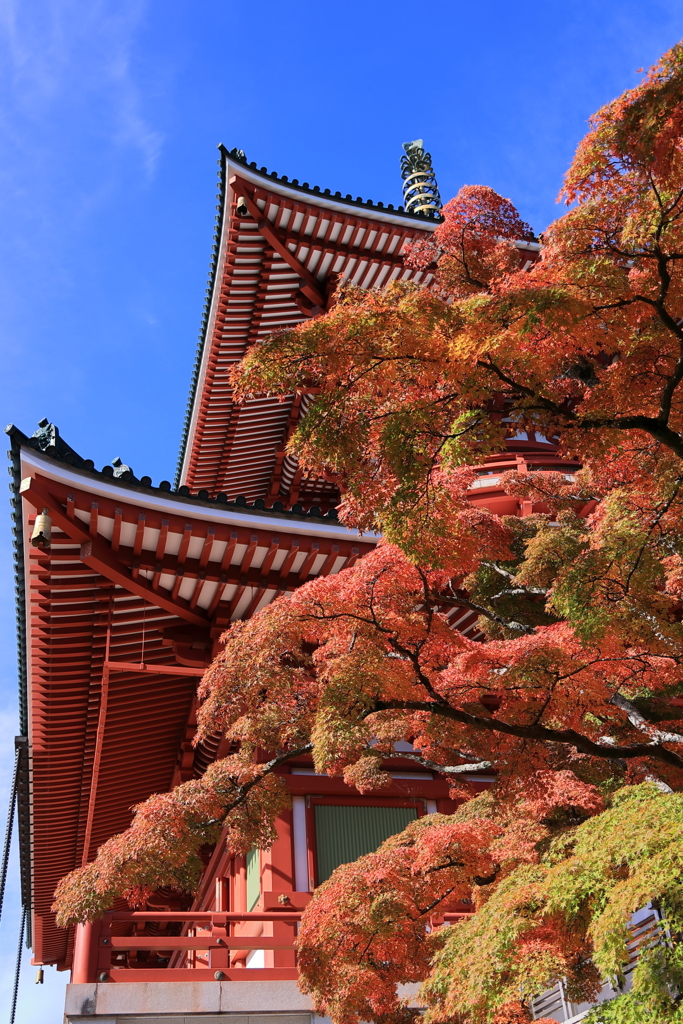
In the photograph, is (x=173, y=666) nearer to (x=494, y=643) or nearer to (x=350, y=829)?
(x=350, y=829)

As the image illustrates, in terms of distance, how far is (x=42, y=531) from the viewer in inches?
377

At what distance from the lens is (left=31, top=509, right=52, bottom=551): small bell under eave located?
9578 millimetres

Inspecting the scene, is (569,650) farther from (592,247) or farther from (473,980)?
(592,247)

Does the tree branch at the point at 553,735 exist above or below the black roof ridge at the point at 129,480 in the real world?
below

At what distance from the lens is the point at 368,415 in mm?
6168

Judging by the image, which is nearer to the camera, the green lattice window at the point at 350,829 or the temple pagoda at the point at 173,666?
the temple pagoda at the point at 173,666

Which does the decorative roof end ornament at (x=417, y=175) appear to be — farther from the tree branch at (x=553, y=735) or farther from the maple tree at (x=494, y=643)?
the tree branch at (x=553, y=735)

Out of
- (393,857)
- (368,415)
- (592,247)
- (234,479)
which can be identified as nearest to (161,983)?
(393,857)

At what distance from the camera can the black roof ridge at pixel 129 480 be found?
966 centimetres

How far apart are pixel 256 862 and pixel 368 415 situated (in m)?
6.69

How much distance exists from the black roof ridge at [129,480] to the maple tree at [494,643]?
2.45m

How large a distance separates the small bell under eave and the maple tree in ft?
9.55

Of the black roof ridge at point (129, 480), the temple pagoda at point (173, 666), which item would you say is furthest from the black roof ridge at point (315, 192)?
the black roof ridge at point (129, 480)

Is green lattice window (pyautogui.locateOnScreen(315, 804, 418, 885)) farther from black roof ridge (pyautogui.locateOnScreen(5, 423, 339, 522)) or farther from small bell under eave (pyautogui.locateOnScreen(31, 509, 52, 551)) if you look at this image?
small bell under eave (pyautogui.locateOnScreen(31, 509, 52, 551))
